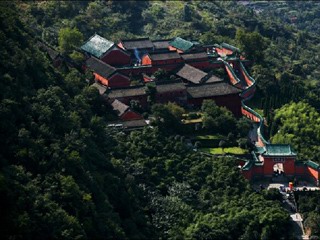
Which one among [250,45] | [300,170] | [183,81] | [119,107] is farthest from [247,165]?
[250,45]

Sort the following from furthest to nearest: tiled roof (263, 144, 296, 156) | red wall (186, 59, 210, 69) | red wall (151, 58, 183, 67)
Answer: red wall (186, 59, 210, 69), red wall (151, 58, 183, 67), tiled roof (263, 144, 296, 156)

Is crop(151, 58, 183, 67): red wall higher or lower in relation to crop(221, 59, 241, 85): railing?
higher

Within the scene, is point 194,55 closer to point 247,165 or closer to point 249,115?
point 249,115

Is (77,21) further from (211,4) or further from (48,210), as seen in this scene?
(48,210)

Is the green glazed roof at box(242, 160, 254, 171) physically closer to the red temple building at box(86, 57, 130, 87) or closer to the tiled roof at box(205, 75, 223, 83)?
the tiled roof at box(205, 75, 223, 83)

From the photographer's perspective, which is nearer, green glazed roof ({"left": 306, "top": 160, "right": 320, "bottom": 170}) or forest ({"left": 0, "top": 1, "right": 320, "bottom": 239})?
forest ({"left": 0, "top": 1, "right": 320, "bottom": 239})

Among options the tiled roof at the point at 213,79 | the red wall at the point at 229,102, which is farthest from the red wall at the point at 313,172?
the tiled roof at the point at 213,79

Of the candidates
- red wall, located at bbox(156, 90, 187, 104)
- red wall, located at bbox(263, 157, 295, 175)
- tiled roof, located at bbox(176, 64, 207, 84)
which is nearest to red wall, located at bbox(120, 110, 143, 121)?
red wall, located at bbox(156, 90, 187, 104)
